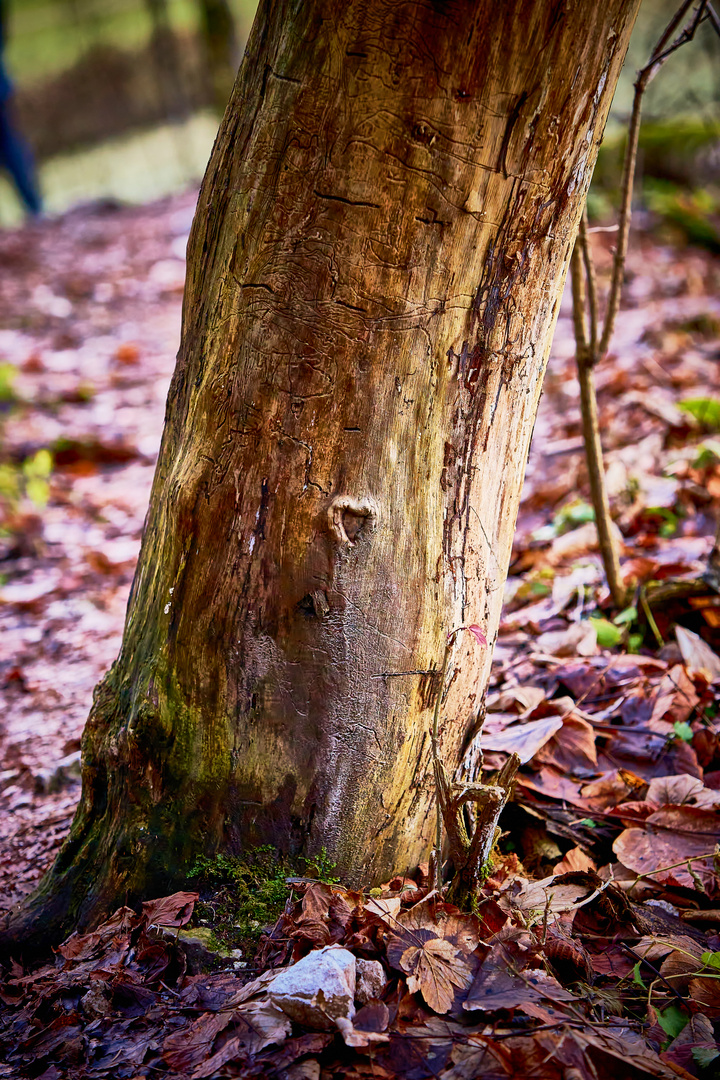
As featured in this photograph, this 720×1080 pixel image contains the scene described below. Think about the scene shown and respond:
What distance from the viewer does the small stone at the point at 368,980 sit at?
119cm

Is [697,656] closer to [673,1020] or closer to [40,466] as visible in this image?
[673,1020]

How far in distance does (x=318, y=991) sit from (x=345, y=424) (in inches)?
35.7

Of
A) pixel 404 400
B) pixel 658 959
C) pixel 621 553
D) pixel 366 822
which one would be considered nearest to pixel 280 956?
pixel 366 822

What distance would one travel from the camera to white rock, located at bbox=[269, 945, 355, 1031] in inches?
44.2

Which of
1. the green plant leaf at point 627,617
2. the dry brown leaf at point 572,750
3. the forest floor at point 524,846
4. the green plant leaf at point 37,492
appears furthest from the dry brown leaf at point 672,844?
the green plant leaf at point 37,492

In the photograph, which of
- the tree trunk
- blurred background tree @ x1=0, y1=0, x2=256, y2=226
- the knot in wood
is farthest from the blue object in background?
the knot in wood

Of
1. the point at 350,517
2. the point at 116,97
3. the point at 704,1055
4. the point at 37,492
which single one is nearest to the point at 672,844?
the point at 704,1055

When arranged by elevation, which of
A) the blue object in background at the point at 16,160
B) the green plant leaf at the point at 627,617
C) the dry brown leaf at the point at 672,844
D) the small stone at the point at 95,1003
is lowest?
the small stone at the point at 95,1003

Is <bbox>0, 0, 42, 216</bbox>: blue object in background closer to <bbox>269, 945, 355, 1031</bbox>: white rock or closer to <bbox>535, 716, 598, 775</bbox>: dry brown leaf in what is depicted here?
<bbox>535, 716, 598, 775</bbox>: dry brown leaf

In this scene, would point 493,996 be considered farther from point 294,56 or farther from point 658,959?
point 294,56

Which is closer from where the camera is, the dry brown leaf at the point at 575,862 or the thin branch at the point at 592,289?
the dry brown leaf at the point at 575,862

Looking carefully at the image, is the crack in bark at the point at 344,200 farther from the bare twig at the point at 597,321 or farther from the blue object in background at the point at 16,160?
the blue object in background at the point at 16,160

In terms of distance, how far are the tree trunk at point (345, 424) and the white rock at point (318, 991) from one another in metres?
0.28

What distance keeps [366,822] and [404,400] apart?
81 cm
